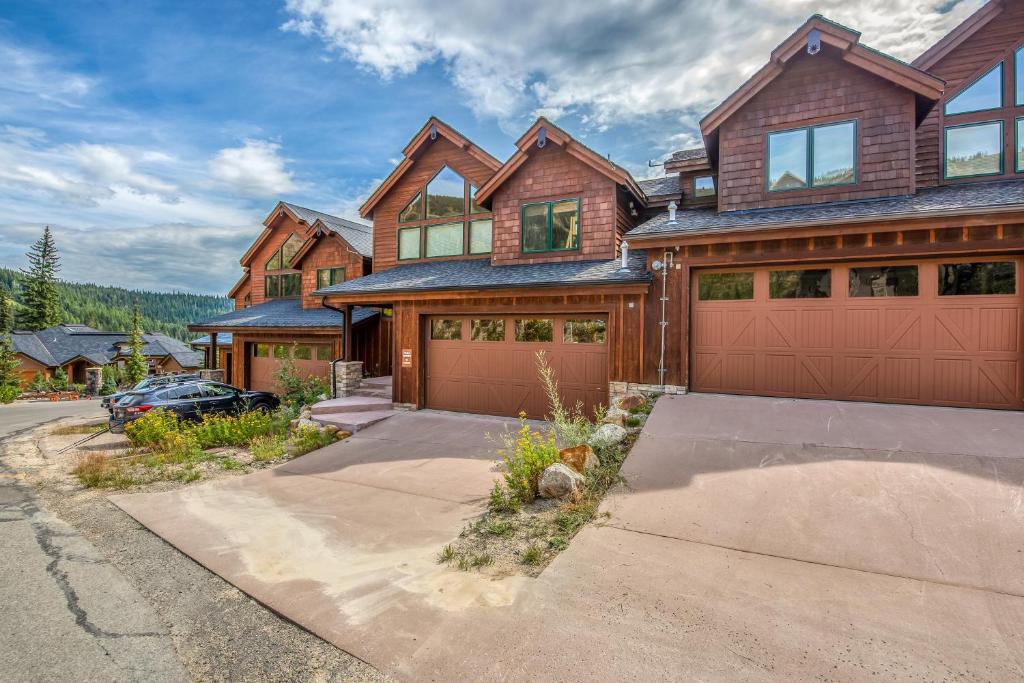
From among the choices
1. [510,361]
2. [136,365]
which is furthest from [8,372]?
[510,361]

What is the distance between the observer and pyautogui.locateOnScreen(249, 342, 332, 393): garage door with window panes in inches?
655

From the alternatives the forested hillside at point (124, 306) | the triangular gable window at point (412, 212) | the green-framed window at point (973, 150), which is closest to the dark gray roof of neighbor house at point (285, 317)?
the triangular gable window at point (412, 212)

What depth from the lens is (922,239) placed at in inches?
291

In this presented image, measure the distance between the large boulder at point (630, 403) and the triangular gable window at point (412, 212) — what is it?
9.38 m

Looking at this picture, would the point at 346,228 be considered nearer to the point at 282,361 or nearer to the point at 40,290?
the point at 282,361

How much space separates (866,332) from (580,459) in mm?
5835

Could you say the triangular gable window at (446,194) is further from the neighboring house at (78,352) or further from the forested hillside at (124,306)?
the forested hillside at (124,306)

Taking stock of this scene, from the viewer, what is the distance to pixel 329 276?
1841 cm

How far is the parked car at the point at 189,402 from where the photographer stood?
1128 cm

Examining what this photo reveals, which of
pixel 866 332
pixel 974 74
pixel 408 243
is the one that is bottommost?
pixel 866 332

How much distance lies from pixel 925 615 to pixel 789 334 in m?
5.96

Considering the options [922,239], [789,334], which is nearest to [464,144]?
[789,334]

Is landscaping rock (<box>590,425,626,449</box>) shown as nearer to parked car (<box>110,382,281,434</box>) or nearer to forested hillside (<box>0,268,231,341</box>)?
parked car (<box>110,382,281,434</box>)

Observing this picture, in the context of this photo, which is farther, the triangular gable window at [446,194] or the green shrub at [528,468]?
the triangular gable window at [446,194]
